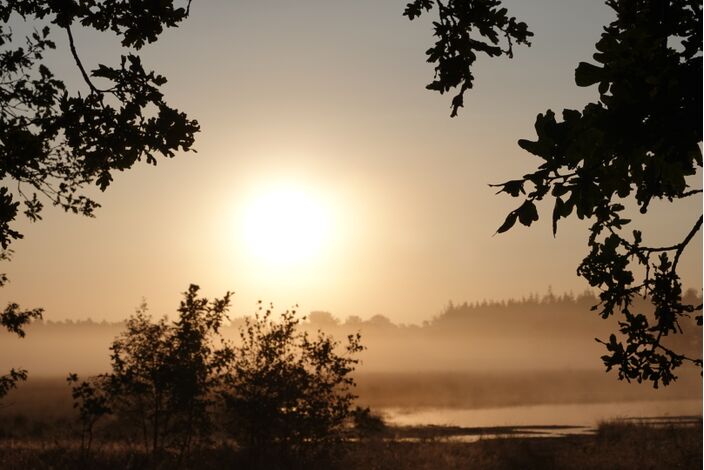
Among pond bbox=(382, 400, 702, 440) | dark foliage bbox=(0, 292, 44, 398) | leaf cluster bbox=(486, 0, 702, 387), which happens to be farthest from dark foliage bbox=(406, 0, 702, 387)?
pond bbox=(382, 400, 702, 440)

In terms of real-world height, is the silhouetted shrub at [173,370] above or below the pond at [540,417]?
above

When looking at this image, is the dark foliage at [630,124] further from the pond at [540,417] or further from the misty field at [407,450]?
the pond at [540,417]

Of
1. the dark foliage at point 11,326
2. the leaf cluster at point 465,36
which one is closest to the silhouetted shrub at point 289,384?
the dark foliage at point 11,326

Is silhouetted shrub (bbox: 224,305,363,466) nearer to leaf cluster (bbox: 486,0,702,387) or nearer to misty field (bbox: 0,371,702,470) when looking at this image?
misty field (bbox: 0,371,702,470)

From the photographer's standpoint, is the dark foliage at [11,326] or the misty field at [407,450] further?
the misty field at [407,450]

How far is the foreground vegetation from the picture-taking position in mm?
20078

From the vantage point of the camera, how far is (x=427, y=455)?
25.7 meters

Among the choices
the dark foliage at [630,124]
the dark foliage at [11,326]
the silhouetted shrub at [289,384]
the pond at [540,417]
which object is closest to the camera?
the dark foliage at [630,124]

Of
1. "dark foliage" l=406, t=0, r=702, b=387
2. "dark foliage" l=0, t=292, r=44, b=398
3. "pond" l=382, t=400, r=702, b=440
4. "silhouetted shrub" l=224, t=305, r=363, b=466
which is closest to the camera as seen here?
"dark foliage" l=406, t=0, r=702, b=387

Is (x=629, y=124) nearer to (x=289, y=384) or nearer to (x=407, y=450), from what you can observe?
(x=289, y=384)

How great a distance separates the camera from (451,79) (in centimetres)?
Result: 609

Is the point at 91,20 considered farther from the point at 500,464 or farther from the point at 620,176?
the point at 500,464

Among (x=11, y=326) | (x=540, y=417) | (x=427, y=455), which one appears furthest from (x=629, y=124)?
(x=540, y=417)

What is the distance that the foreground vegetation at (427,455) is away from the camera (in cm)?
2008
